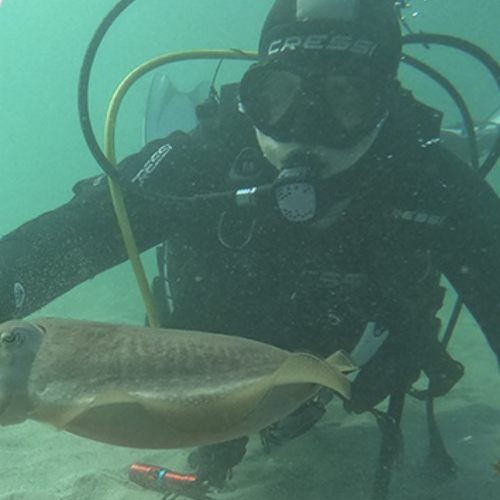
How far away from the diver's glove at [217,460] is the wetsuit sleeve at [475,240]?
171 centimetres

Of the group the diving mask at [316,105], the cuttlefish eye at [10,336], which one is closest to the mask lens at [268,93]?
the diving mask at [316,105]

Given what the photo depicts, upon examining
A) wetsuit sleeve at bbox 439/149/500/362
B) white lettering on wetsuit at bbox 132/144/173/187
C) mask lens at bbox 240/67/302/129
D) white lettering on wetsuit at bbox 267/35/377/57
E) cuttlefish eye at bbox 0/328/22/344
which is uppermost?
white lettering on wetsuit at bbox 267/35/377/57

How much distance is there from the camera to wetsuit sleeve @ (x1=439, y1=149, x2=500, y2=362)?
10.6 ft

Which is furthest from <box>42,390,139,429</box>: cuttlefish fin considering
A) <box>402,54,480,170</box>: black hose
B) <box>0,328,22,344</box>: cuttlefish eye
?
<box>402,54,480,170</box>: black hose

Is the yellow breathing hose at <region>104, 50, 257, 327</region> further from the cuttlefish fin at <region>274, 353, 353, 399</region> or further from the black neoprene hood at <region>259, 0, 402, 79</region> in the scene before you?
the cuttlefish fin at <region>274, 353, 353, 399</region>

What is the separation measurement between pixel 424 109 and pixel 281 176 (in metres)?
1.29

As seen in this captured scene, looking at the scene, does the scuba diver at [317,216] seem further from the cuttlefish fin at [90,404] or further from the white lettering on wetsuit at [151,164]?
the cuttlefish fin at [90,404]

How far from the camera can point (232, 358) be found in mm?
1345

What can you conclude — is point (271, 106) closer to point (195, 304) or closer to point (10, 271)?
point (195, 304)

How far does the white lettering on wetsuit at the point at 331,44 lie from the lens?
300cm

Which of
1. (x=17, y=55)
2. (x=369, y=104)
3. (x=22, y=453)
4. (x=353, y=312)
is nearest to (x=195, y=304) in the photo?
(x=353, y=312)

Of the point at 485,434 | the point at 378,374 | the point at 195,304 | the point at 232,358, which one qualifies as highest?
the point at 232,358

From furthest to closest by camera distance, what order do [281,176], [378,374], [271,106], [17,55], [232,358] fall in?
[17,55], [378,374], [271,106], [281,176], [232,358]

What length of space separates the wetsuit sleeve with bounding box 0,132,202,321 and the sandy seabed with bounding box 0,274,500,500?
1.17 m
